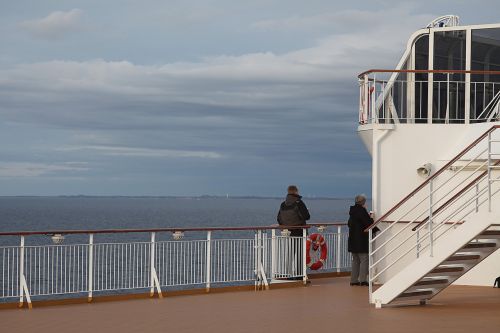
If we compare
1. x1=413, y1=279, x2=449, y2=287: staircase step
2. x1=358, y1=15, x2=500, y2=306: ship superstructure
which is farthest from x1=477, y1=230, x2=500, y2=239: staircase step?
x1=413, y1=279, x2=449, y2=287: staircase step

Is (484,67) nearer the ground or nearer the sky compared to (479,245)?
nearer the sky

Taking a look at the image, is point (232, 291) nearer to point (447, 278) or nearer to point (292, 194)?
point (292, 194)

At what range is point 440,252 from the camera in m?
13.3

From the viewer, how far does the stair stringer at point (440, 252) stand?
13031mm

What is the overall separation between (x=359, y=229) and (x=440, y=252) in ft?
12.7

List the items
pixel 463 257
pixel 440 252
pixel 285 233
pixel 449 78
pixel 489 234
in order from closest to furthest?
pixel 440 252, pixel 489 234, pixel 463 257, pixel 285 233, pixel 449 78

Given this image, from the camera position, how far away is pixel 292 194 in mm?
17656

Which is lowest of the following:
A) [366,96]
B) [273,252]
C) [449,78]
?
[273,252]

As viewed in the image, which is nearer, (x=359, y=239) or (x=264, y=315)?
(x=264, y=315)

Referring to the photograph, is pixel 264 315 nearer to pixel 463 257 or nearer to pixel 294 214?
pixel 463 257

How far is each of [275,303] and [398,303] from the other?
1.93 metres

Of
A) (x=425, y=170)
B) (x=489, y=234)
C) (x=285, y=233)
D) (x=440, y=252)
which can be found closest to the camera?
(x=440, y=252)

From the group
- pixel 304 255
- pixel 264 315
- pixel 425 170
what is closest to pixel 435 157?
pixel 425 170

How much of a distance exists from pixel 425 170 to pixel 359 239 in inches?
70.2
